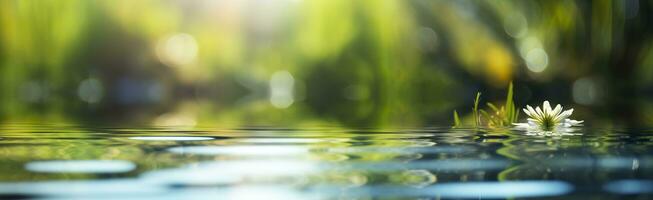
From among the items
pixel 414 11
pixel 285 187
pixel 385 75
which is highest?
pixel 414 11

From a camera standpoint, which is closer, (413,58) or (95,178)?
(95,178)

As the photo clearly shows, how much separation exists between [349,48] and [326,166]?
7.03 metres

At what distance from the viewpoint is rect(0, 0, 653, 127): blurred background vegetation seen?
889 cm

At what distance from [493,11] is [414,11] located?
804 millimetres

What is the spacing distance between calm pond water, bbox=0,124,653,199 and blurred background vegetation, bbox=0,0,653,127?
494 cm

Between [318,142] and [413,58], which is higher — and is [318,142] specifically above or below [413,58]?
below

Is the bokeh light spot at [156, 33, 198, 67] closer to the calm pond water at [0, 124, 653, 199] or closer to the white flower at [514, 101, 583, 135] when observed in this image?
the white flower at [514, 101, 583, 135]

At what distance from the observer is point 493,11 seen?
9.55m

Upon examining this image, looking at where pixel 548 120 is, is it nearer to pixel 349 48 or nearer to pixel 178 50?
pixel 349 48

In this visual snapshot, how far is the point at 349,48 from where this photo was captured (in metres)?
Result: 9.41

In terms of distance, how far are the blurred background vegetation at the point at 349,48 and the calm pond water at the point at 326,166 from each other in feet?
16.2

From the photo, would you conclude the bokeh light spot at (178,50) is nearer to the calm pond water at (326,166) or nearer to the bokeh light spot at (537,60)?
the bokeh light spot at (537,60)

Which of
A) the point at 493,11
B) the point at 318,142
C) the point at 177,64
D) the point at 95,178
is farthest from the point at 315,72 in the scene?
the point at 95,178

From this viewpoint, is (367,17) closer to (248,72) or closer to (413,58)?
(413,58)
